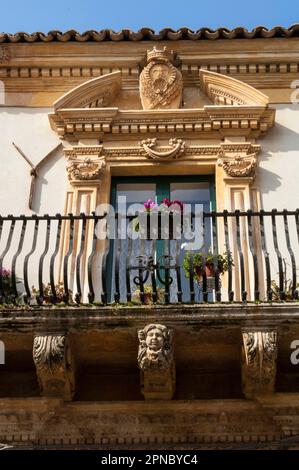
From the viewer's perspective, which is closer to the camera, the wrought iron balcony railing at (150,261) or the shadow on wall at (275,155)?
the wrought iron balcony railing at (150,261)

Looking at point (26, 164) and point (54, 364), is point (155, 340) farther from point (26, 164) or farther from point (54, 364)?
point (26, 164)

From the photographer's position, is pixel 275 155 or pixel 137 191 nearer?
pixel 275 155

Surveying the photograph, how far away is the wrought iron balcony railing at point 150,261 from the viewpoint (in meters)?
7.33

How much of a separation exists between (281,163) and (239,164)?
524 mm

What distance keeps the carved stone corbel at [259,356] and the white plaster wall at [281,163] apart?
2630 millimetres

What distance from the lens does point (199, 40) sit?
34.4 feet

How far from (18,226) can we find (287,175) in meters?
3.21

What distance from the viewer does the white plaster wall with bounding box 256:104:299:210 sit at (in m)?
9.15

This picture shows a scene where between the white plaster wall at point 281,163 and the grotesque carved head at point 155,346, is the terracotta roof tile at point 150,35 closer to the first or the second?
the white plaster wall at point 281,163

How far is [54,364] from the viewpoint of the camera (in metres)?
6.78

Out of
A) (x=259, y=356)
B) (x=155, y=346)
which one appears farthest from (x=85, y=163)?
(x=259, y=356)

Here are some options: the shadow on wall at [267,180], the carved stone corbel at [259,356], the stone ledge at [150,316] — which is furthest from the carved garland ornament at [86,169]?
the carved stone corbel at [259,356]
